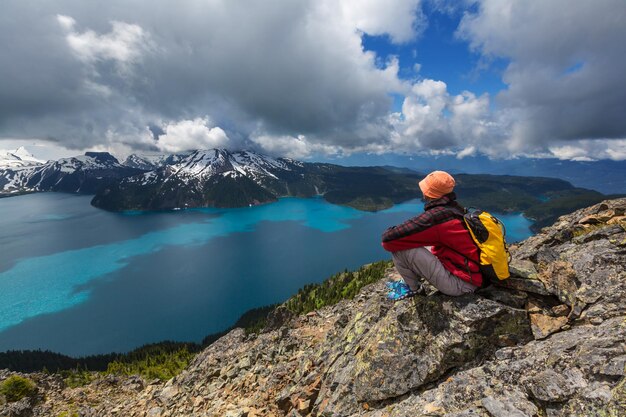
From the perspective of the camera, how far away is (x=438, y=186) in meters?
6.68

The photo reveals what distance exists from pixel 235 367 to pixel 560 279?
57.3 feet

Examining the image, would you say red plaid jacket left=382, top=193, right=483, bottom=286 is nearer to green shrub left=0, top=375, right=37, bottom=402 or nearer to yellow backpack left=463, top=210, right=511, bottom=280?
yellow backpack left=463, top=210, right=511, bottom=280

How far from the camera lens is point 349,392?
7910mm

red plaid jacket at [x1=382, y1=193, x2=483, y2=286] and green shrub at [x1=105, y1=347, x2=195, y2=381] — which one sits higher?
red plaid jacket at [x1=382, y1=193, x2=483, y2=286]

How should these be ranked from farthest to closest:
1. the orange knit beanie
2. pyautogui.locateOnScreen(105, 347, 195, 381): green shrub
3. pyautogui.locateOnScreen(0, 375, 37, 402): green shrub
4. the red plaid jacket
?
pyautogui.locateOnScreen(105, 347, 195, 381): green shrub < pyautogui.locateOnScreen(0, 375, 37, 402): green shrub < the orange knit beanie < the red plaid jacket

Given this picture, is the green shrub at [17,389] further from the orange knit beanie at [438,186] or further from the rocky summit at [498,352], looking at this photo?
the orange knit beanie at [438,186]

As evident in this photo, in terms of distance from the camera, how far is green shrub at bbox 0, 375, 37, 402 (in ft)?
108

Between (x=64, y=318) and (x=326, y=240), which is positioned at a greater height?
(x=326, y=240)

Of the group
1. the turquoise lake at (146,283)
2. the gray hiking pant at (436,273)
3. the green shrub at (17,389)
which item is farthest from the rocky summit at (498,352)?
the turquoise lake at (146,283)

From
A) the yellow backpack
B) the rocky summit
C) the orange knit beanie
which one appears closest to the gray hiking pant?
the rocky summit

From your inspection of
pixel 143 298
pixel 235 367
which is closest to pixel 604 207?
pixel 235 367

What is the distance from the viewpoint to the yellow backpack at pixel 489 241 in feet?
20.3

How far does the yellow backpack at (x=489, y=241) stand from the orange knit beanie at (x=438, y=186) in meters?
0.73

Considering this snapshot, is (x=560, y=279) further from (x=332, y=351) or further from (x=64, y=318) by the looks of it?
(x=64, y=318)
